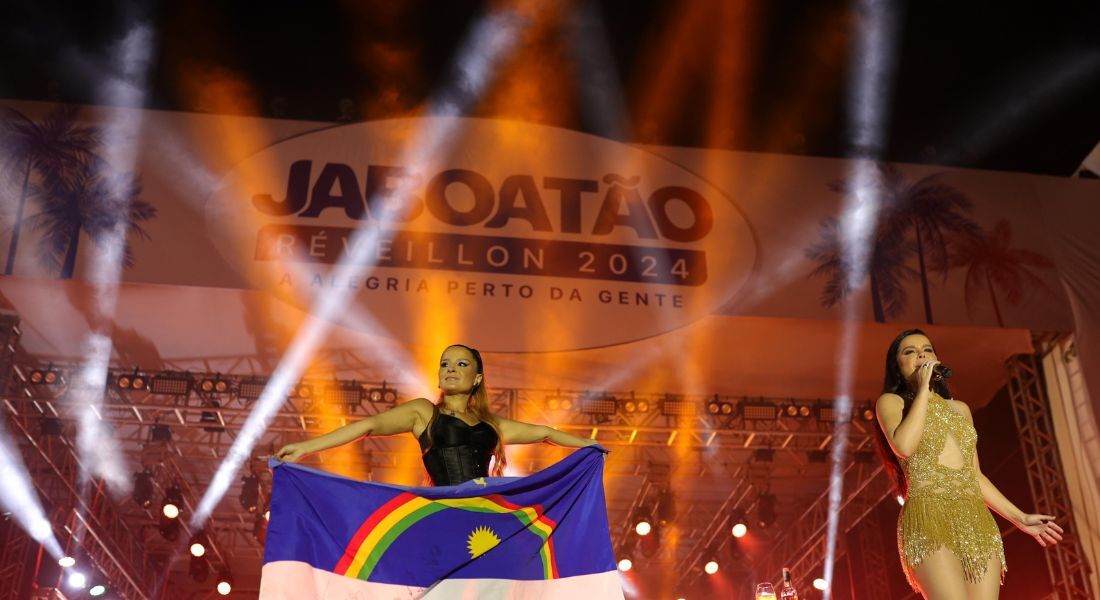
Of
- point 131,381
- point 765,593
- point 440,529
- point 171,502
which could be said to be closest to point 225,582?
point 171,502

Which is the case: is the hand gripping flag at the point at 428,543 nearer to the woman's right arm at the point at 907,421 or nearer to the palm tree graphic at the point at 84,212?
the woman's right arm at the point at 907,421

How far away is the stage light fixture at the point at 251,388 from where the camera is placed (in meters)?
9.96

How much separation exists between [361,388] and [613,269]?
9.53 feet

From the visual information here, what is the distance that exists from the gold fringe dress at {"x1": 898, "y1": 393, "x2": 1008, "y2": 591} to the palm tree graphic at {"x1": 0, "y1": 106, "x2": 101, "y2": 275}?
6.72m

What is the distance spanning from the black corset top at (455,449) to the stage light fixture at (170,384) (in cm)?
638

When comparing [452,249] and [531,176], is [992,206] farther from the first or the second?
[452,249]

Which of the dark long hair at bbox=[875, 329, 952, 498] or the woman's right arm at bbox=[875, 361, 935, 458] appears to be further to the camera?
the dark long hair at bbox=[875, 329, 952, 498]

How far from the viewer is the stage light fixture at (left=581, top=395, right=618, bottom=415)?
1005 centimetres

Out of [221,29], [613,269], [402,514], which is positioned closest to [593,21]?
[613,269]

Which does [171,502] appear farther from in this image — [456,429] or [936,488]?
[936,488]

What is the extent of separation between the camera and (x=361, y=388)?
32.5ft

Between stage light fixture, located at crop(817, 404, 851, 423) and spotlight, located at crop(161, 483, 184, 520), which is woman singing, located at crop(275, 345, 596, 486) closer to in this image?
stage light fixture, located at crop(817, 404, 851, 423)

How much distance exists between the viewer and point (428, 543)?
362 centimetres

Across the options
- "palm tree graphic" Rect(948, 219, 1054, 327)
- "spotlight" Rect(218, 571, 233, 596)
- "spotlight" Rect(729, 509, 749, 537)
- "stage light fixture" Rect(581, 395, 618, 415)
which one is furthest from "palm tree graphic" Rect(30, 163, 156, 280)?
"spotlight" Rect(218, 571, 233, 596)
